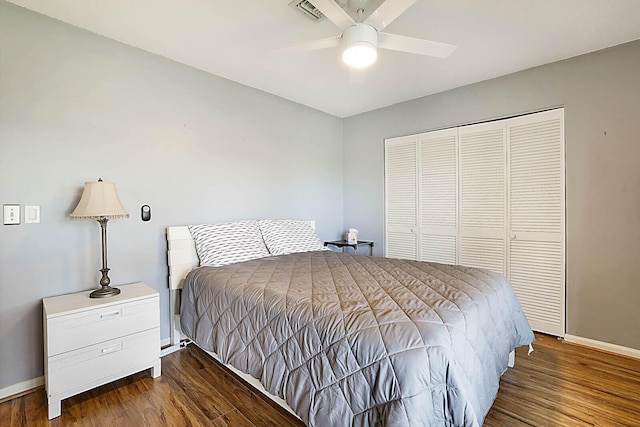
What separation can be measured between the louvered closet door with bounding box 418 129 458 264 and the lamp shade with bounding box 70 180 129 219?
3021 mm

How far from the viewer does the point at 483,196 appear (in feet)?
10.5

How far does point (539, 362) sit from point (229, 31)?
3.38m

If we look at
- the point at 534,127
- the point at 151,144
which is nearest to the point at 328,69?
the point at 151,144

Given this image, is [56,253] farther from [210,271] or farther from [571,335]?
[571,335]

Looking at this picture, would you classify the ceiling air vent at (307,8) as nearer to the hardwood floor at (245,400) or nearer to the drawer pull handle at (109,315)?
the drawer pull handle at (109,315)

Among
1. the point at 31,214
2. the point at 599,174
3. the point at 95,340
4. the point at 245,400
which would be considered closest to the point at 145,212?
the point at 31,214

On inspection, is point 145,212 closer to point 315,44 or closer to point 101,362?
point 101,362

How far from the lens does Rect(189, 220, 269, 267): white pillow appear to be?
8.45 ft

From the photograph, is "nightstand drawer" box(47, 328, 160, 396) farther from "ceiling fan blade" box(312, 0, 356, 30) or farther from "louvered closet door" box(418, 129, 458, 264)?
"louvered closet door" box(418, 129, 458, 264)

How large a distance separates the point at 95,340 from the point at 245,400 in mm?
998

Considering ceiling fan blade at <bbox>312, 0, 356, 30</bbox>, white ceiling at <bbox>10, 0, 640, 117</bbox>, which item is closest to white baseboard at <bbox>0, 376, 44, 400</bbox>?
white ceiling at <bbox>10, 0, 640, 117</bbox>

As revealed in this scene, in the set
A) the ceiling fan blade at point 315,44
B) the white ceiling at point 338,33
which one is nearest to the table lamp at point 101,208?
the white ceiling at point 338,33

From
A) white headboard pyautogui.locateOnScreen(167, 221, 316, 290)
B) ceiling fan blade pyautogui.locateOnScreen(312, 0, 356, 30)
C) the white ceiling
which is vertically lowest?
white headboard pyautogui.locateOnScreen(167, 221, 316, 290)

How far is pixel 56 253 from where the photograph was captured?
2107mm
